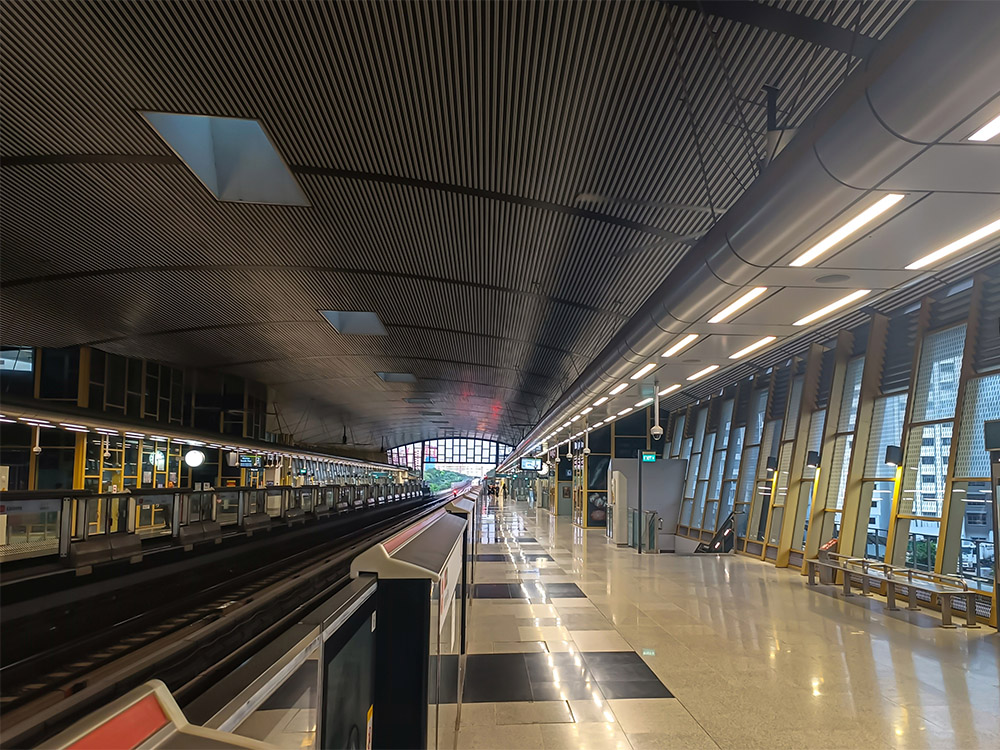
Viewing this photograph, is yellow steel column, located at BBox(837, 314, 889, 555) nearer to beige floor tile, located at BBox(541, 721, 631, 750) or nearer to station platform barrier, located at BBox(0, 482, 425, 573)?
beige floor tile, located at BBox(541, 721, 631, 750)

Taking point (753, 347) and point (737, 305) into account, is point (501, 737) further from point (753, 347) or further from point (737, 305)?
point (753, 347)

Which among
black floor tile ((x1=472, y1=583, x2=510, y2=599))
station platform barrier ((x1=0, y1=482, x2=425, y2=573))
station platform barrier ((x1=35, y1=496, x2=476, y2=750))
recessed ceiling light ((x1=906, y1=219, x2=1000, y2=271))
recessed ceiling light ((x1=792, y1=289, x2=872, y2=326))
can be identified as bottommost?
black floor tile ((x1=472, y1=583, x2=510, y2=599))

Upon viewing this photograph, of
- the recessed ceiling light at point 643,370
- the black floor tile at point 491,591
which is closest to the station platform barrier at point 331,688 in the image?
the recessed ceiling light at point 643,370

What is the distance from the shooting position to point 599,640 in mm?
8617

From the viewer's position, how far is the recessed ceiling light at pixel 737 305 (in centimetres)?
653

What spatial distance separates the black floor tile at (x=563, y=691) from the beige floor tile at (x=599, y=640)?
4.52 ft

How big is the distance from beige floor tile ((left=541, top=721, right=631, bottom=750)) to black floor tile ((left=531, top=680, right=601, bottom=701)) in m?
0.71

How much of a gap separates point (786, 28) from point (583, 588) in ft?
31.5

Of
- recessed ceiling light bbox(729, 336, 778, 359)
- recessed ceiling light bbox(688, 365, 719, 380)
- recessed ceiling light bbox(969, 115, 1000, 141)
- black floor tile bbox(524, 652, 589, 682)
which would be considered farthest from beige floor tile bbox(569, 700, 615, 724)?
recessed ceiling light bbox(688, 365, 719, 380)

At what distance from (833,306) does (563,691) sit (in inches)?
176

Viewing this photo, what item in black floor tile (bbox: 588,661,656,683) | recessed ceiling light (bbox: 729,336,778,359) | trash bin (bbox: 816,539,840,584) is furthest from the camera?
trash bin (bbox: 816,539,840,584)

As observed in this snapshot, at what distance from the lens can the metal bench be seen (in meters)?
9.59

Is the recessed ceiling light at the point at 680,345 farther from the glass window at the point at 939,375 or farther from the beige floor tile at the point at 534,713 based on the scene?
the glass window at the point at 939,375

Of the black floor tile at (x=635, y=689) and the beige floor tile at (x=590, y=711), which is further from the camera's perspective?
the black floor tile at (x=635, y=689)
